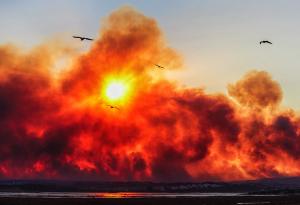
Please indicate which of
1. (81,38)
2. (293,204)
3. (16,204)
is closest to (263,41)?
(81,38)

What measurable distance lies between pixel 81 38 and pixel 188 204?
68024mm

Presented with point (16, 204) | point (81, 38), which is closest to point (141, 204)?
point (16, 204)

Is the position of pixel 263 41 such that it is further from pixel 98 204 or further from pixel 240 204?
pixel 98 204

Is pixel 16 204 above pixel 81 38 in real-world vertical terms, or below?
below

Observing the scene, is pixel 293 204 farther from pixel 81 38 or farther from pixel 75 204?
pixel 81 38

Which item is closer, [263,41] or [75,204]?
[263,41]

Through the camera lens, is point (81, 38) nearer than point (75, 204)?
Yes

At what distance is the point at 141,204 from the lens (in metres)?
165

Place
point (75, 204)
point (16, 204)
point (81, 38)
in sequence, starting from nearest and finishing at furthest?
point (81, 38) < point (16, 204) < point (75, 204)

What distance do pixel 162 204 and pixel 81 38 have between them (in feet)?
225

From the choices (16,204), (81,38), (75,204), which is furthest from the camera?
(75,204)

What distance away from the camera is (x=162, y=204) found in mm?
164250

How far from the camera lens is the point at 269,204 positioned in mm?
160500

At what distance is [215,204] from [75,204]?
42544mm
